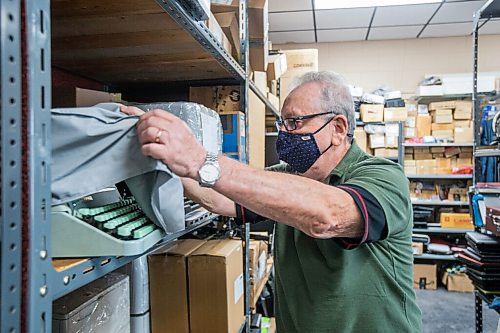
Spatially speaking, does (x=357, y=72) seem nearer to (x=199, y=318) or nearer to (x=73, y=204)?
(x=199, y=318)

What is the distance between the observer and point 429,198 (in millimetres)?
5238

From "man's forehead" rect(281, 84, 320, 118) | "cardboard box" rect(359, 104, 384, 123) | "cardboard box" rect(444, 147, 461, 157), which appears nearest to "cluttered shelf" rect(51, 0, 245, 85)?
"man's forehead" rect(281, 84, 320, 118)

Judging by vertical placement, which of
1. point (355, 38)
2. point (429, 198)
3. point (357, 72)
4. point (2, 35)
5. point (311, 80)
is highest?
point (355, 38)

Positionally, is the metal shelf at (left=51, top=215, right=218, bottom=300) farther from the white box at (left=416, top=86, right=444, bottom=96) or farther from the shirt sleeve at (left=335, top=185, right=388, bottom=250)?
the white box at (left=416, top=86, right=444, bottom=96)

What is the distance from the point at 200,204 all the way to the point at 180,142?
730mm

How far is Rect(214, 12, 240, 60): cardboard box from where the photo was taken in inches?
68.9

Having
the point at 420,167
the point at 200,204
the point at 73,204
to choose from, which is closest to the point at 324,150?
the point at 200,204

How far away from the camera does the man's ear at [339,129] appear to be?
1553mm

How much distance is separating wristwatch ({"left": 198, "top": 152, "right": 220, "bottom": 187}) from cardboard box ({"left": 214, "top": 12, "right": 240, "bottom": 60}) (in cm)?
111

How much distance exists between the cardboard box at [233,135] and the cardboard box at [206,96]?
176mm

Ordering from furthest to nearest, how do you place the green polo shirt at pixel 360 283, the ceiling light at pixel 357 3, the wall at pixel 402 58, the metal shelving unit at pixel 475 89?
the wall at pixel 402 58
the ceiling light at pixel 357 3
the metal shelving unit at pixel 475 89
the green polo shirt at pixel 360 283

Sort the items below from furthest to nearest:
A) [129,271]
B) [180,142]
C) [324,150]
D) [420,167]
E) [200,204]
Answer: [420,167]
[324,150]
[200,204]
[129,271]
[180,142]

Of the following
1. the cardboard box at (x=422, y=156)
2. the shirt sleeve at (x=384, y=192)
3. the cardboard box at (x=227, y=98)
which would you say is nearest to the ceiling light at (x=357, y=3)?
the cardboard box at (x=422, y=156)

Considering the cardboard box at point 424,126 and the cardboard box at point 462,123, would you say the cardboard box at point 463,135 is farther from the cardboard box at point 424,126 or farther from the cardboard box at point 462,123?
the cardboard box at point 424,126
